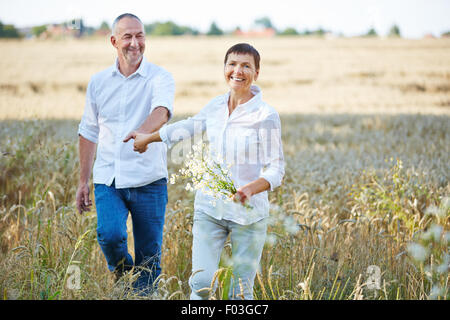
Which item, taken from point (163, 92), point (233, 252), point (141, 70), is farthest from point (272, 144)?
point (141, 70)

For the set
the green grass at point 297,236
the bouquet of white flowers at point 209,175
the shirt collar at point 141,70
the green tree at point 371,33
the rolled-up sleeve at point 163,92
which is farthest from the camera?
the green tree at point 371,33

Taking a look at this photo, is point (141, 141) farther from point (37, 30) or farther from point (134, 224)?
point (37, 30)

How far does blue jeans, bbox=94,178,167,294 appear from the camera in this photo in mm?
3412

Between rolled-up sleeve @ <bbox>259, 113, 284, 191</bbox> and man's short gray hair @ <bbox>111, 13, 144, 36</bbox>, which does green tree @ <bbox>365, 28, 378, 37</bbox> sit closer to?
man's short gray hair @ <bbox>111, 13, 144, 36</bbox>

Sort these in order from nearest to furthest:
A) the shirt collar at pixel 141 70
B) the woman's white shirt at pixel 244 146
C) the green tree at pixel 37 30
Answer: the woman's white shirt at pixel 244 146, the shirt collar at pixel 141 70, the green tree at pixel 37 30

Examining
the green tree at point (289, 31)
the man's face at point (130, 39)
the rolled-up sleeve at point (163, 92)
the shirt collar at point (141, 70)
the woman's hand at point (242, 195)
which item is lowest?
the woman's hand at point (242, 195)

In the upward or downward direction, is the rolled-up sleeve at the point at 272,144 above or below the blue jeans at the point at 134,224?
above

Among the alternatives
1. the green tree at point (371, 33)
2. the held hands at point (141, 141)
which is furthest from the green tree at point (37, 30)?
the held hands at point (141, 141)

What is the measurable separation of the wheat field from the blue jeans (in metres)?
0.14

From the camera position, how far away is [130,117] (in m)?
3.52

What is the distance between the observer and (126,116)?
351 centimetres

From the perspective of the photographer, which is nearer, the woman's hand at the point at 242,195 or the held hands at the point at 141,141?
the woman's hand at the point at 242,195

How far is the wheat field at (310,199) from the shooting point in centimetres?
328

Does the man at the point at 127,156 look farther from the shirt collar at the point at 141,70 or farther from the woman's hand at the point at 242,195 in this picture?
the woman's hand at the point at 242,195
